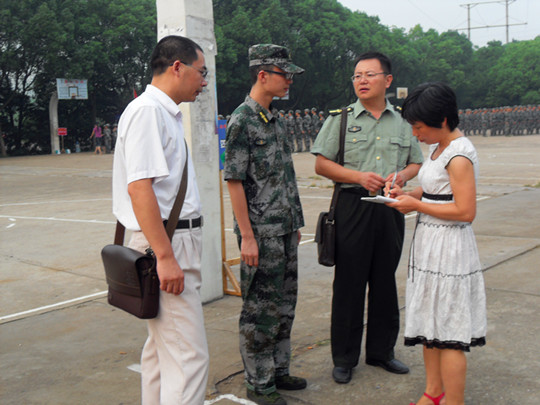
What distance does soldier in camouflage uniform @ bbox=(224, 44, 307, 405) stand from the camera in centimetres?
321

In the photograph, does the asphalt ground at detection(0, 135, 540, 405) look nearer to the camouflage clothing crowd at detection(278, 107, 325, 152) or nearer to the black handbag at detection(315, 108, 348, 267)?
the black handbag at detection(315, 108, 348, 267)

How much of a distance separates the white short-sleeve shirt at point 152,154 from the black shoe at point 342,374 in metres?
1.48

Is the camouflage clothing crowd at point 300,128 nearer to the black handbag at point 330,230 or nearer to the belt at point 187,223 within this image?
the black handbag at point 330,230

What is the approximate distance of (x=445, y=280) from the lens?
2797mm

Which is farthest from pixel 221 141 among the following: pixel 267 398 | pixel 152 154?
pixel 152 154

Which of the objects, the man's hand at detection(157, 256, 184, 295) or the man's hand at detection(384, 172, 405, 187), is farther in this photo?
the man's hand at detection(384, 172, 405, 187)

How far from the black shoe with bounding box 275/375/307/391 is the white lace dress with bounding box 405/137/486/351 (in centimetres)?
79

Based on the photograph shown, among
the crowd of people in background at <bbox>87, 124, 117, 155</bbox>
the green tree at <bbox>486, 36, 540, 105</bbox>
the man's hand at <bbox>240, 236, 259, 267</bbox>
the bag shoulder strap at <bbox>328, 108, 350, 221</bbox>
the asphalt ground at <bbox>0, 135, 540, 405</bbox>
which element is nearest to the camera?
the man's hand at <bbox>240, 236, 259, 267</bbox>

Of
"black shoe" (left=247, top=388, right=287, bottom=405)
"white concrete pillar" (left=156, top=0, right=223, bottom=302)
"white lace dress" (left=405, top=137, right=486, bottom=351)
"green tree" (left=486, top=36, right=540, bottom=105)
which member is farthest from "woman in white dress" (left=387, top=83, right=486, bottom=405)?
"green tree" (left=486, top=36, right=540, bottom=105)

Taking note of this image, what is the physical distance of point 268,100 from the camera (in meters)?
3.32

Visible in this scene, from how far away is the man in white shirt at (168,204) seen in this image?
2354 mm

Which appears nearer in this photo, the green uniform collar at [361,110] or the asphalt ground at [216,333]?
the asphalt ground at [216,333]

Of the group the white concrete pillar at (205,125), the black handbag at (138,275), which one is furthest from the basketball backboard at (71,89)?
the black handbag at (138,275)

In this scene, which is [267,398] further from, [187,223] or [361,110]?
[361,110]
